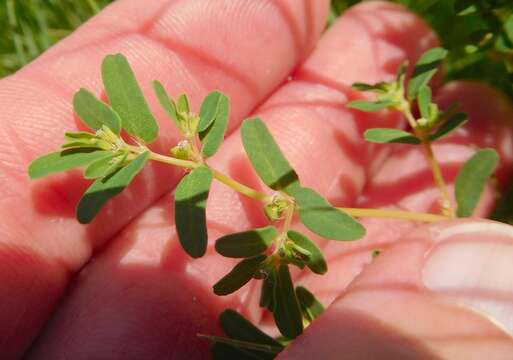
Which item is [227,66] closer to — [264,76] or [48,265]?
[264,76]

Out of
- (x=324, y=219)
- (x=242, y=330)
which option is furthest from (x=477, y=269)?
(x=242, y=330)

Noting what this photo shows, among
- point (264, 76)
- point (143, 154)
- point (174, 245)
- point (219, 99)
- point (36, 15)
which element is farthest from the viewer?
point (36, 15)

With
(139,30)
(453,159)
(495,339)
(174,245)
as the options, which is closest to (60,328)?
(174,245)

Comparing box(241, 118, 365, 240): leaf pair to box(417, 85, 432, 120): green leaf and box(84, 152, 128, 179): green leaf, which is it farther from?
box(417, 85, 432, 120): green leaf

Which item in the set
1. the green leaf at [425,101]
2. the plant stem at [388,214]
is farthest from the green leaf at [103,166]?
the green leaf at [425,101]

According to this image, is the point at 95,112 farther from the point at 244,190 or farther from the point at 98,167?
the point at 244,190

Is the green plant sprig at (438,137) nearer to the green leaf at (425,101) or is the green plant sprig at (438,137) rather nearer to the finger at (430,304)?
the green leaf at (425,101)

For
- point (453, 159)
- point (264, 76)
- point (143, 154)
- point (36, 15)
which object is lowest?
point (453, 159)

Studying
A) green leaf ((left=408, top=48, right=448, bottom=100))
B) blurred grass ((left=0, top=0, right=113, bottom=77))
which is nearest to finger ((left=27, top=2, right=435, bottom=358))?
green leaf ((left=408, top=48, right=448, bottom=100))
